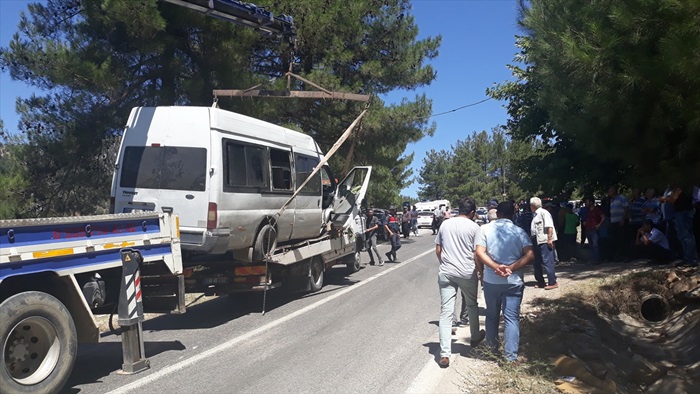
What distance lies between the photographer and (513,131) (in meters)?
17.4

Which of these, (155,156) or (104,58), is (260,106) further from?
(155,156)

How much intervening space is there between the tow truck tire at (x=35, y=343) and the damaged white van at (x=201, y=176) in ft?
9.09

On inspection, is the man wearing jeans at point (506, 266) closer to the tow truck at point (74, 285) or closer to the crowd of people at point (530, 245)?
the crowd of people at point (530, 245)

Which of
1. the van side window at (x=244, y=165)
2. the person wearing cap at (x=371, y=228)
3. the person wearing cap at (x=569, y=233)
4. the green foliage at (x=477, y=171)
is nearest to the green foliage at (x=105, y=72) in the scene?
the person wearing cap at (x=371, y=228)

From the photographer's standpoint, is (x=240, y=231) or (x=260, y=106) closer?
(x=240, y=231)

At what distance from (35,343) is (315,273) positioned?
698 cm

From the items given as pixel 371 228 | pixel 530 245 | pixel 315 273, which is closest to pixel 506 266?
pixel 530 245

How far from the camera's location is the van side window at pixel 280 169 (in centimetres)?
1024

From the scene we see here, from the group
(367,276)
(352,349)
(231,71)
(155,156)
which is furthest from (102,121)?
(352,349)

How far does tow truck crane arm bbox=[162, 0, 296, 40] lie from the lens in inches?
413

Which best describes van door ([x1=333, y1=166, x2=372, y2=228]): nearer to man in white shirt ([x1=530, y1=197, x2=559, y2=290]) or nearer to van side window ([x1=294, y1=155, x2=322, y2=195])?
van side window ([x1=294, y1=155, x2=322, y2=195])

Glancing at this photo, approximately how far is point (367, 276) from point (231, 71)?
6599mm

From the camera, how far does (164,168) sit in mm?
8727

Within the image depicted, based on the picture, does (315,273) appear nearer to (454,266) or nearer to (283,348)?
(283,348)
